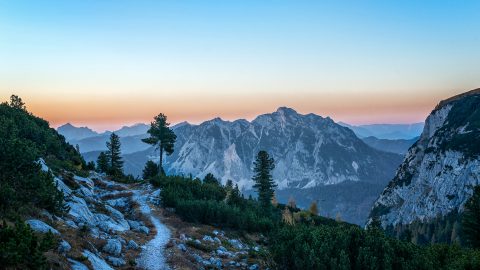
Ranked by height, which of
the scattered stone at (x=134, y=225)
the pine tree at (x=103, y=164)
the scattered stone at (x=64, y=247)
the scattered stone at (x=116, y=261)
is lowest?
the pine tree at (x=103, y=164)

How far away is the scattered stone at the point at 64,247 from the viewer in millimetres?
17333

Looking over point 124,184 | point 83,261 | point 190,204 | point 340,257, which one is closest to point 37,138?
point 124,184

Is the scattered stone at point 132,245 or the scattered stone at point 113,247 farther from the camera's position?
the scattered stone at point 132,245

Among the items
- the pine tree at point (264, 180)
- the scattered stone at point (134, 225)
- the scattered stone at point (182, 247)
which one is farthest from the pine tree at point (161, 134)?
the scattered stone at point (182, 247)

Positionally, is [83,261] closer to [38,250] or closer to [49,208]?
[38,250]

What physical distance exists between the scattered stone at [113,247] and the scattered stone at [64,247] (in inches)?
195

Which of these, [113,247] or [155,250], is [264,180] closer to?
[155,250]

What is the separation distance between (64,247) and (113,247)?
19.0 ft

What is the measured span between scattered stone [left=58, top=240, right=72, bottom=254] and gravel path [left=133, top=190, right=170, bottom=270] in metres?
5.75

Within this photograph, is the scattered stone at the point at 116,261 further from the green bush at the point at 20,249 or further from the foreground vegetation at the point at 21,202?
the green bush at the point at 20,249

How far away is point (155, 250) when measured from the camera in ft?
87.2

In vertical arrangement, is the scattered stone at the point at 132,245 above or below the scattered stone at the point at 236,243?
above

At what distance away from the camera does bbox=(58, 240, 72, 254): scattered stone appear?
56.9 feet

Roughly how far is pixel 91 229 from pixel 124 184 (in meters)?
31.6
